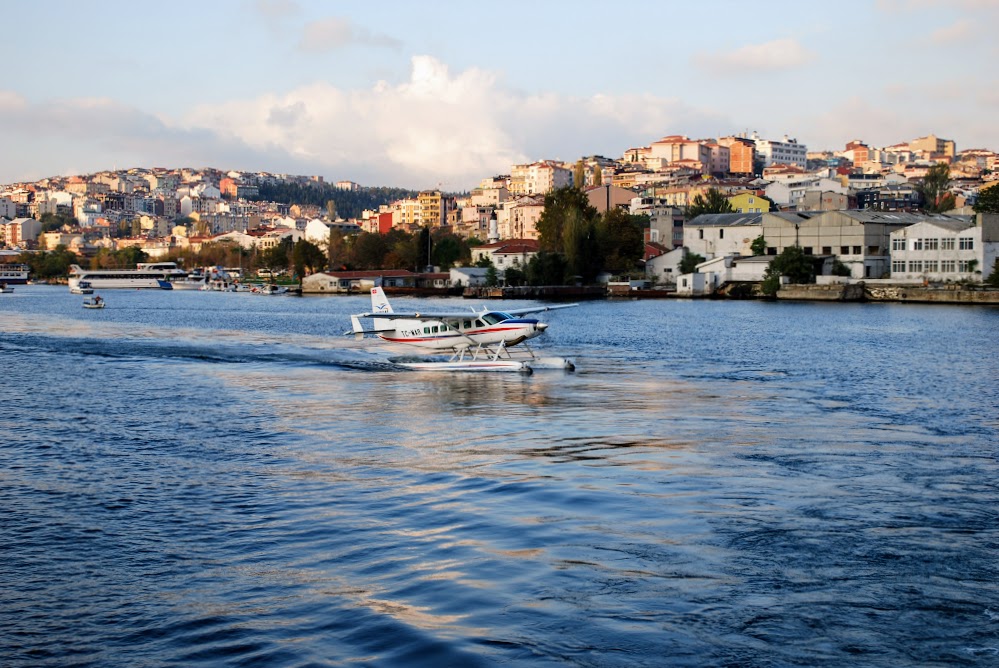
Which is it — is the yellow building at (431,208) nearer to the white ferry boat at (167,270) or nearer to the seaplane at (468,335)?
the white ferry boat at (167,270)

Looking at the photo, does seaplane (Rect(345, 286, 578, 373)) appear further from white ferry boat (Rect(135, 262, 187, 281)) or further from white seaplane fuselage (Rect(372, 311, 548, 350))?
white ferry boat (Rect(135, 262, 187, 281))

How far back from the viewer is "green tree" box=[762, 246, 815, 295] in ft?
246

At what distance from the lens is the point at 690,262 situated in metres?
84.8

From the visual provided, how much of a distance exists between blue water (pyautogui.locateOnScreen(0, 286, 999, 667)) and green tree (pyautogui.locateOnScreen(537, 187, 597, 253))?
225 feet

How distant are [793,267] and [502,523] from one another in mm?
67420

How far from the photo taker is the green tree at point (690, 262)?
84.6 metres

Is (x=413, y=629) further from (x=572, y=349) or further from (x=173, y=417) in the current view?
(x=572, y=349)

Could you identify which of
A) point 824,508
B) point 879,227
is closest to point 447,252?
point 879,227

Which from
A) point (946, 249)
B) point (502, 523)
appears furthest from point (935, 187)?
point (502, 523)

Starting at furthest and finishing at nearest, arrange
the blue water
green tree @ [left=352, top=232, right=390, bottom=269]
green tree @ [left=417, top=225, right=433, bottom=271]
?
1. green tree @ [left=352, top=232, right=390, bottom=269]
2. green tree @ [left=417, top=225, right=433, bottom=271]
3. the blue water

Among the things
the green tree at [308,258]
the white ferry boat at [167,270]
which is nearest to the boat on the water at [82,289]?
the white ferry boat at [167,270]

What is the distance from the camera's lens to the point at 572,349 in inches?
1432

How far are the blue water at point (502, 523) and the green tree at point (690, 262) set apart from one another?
59177 mm

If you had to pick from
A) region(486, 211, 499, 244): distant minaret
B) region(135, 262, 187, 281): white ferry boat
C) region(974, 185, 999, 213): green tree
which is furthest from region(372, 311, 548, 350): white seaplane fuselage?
region(486, 211, 499, 244): distant minaret
